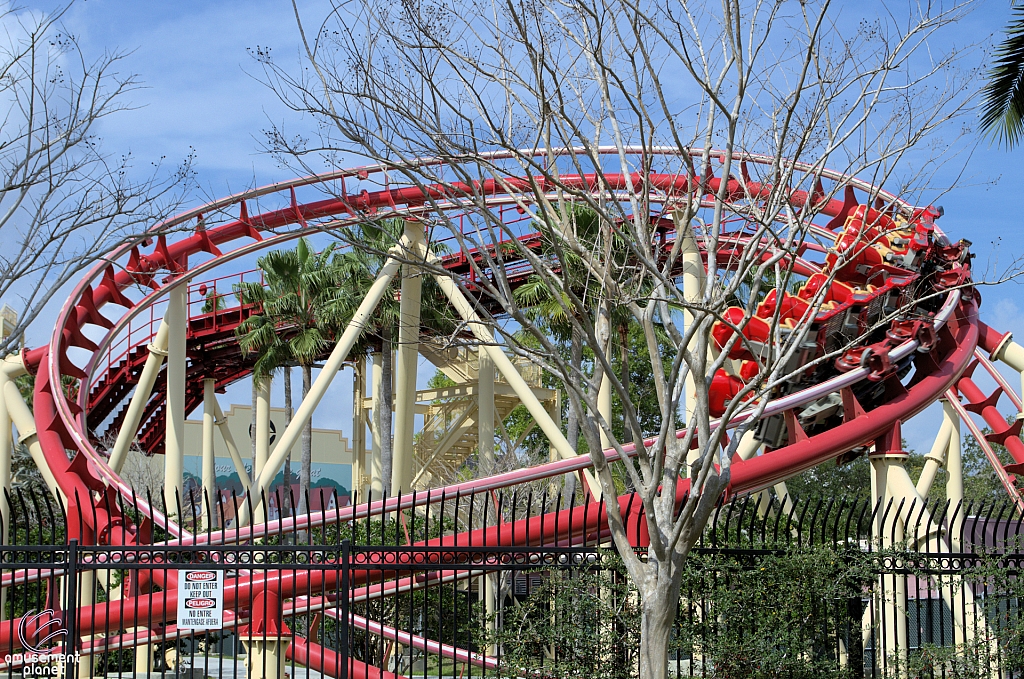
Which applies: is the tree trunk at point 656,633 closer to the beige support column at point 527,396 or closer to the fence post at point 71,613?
the fence post at point 71,613

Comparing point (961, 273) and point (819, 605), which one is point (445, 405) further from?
point (819, 605)

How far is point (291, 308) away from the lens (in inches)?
998

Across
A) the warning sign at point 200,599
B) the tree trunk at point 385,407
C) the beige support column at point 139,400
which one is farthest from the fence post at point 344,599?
the tree trunk at point 385,407

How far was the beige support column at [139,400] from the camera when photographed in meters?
18.0

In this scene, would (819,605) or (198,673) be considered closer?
(819,605)

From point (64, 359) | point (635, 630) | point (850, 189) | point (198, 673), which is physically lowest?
point (198, 673)

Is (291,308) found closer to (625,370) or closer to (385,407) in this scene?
(385,407)

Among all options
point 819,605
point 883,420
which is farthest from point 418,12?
point 883,420

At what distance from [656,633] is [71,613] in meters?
4.00

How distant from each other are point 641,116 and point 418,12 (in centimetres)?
155

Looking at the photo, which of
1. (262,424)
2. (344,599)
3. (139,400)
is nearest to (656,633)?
(344,599)

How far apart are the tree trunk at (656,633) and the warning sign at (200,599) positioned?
2895 mm

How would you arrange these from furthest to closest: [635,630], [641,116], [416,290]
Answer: [416,290], [635,630], [641,116]

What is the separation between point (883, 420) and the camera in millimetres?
12883
